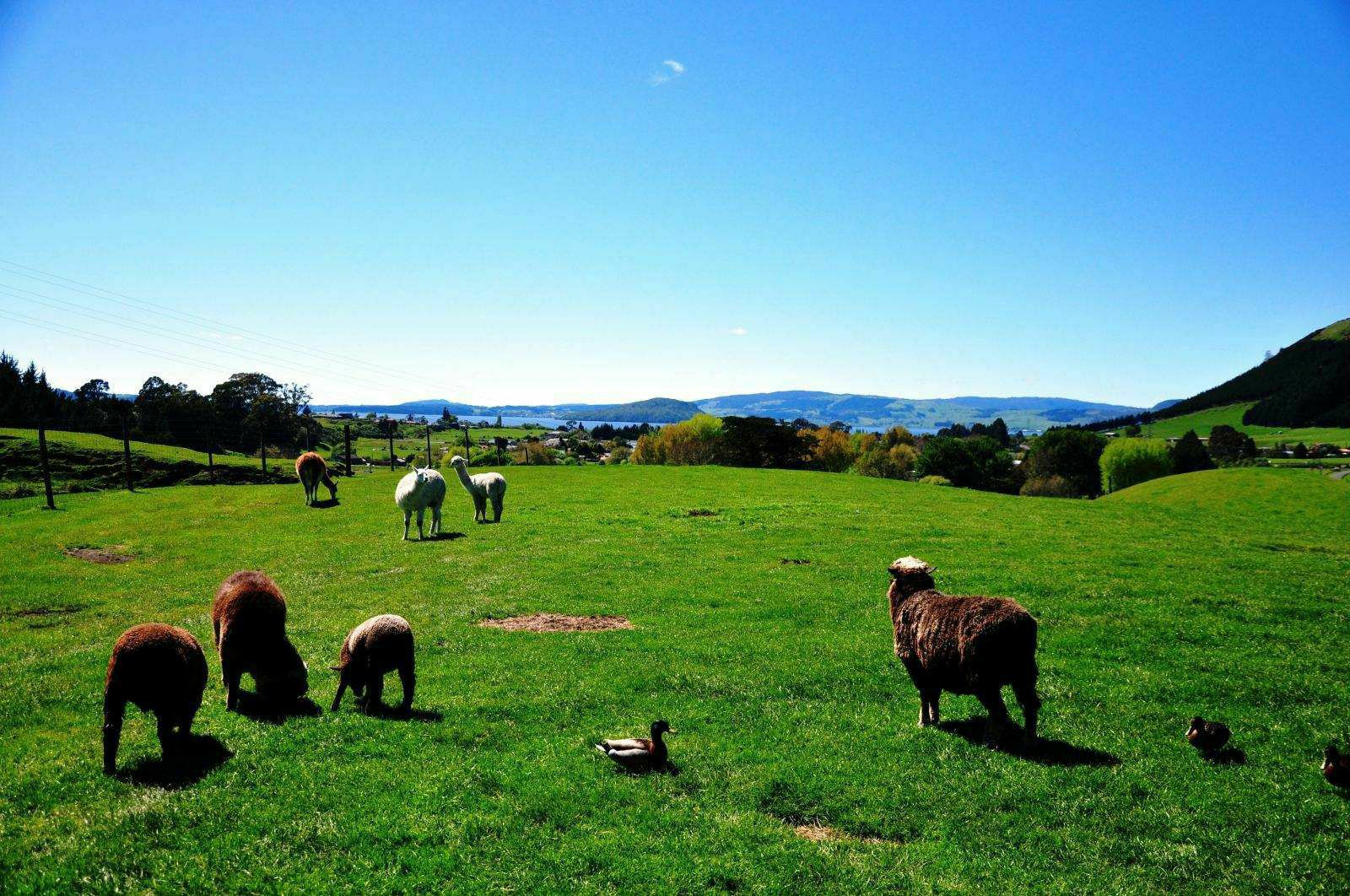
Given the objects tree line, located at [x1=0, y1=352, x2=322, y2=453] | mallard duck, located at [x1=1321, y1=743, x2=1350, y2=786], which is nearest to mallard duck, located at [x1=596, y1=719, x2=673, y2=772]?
mallard duck, located at [x1=1321, y1=743, x2=1350, y2=786]

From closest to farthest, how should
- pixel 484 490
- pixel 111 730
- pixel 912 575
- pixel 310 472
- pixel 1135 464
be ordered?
1. pixel 111 730
2. pixel 912 575
3. pixel 484 490
4. pixel 310 472
5. pixel 1135 464

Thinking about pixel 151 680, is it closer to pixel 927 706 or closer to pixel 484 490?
pixel 927 706

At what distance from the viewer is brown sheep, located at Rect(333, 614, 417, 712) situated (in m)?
10.7

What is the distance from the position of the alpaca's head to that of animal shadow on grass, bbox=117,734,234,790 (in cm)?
1097

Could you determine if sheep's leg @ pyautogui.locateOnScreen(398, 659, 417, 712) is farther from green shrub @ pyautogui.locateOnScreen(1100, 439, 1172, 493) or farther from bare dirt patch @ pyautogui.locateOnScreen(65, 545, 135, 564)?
green shrub @ pyautogui.locateOnScreen(1100, 439, 1172, 493)

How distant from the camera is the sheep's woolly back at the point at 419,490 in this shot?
30.2 metres

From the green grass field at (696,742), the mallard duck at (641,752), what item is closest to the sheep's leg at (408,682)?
the green grass field at (696,742)

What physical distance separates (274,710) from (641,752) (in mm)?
6240

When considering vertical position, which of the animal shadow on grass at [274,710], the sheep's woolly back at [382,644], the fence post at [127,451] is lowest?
the animal shadow on grass at [274,710]

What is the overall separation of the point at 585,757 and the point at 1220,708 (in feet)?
36.8

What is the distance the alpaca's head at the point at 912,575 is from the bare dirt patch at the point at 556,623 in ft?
26.1

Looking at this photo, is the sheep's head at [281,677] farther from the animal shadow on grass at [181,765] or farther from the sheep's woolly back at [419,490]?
the sheep's woolly back at [419,490]

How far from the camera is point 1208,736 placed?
32.5ft

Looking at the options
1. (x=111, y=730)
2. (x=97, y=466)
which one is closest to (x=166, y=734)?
(x=111, y=730)
